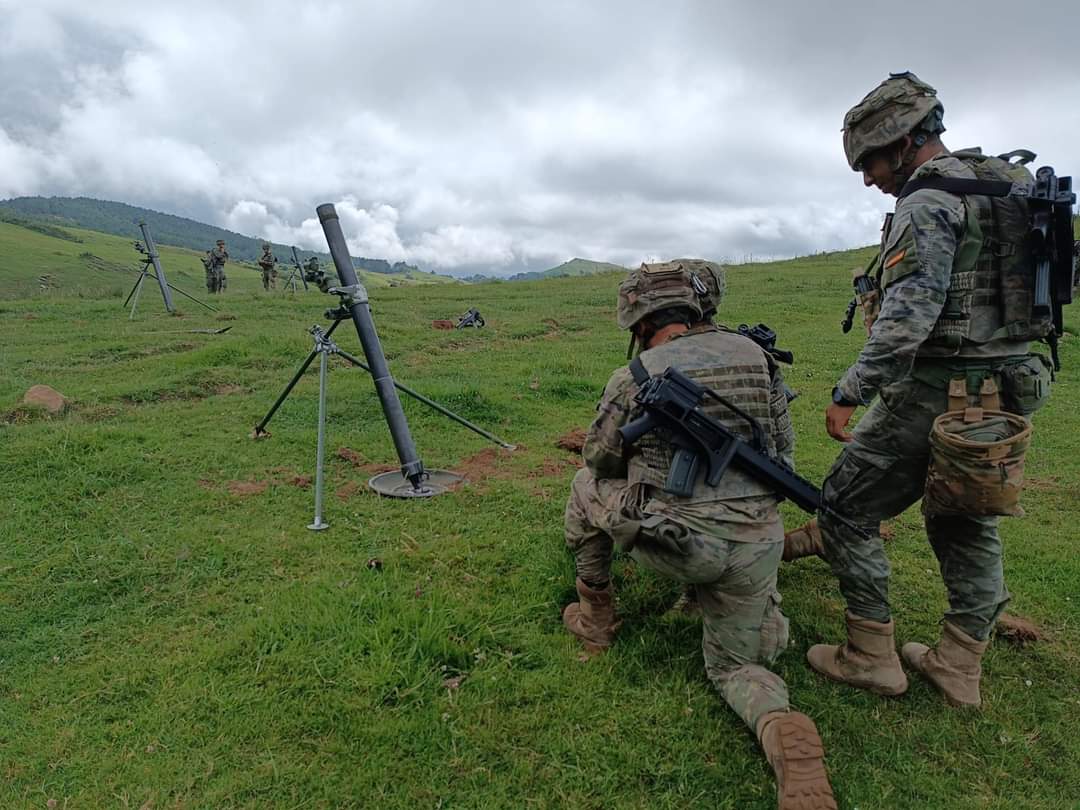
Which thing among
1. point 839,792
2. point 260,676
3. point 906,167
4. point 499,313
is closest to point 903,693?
point 839,792

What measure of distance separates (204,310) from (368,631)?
60.4ft

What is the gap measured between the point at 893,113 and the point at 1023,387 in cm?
154

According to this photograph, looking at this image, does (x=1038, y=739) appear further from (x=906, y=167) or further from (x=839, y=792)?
(x=906, y=167)

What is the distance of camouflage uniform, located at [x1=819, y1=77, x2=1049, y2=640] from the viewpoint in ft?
10.7

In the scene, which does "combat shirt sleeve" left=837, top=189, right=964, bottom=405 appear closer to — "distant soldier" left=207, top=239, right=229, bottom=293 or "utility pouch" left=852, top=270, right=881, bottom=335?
"utility pouch" left=852, top=270, right=881, bottom=335

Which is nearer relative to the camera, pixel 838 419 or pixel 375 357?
pixel 838 419

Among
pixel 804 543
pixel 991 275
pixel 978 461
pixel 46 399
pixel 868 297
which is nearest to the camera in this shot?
pixel 978 461

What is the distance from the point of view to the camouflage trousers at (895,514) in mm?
3477

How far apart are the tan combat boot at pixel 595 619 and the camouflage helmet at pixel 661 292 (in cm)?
163

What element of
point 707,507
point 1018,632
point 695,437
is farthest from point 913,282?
point 1018,632

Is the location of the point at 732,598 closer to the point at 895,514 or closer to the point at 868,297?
the point at 895,514

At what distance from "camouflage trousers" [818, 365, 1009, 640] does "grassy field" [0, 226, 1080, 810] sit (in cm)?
53

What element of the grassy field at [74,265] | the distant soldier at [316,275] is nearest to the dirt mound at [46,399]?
the distant soldier at [316,275]

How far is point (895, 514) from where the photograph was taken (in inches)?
144
